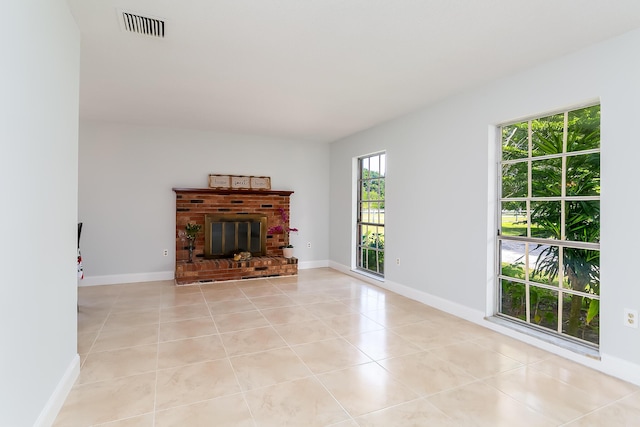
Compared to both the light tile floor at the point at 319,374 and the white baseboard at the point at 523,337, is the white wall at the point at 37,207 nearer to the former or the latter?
the light tile floor at the point at 319,374

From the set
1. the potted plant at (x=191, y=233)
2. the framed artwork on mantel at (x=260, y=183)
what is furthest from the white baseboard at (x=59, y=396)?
the framed artwork on mantel at (x=260, y=183)

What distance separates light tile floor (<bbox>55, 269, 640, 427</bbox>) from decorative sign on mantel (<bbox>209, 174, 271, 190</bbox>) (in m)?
2.43

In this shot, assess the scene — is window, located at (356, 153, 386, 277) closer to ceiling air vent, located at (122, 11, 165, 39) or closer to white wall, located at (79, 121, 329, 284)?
white wall, located at (79, 121, 329, 284)

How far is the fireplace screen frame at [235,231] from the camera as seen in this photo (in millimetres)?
5586

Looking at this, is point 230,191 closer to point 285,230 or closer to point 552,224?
point 285,230

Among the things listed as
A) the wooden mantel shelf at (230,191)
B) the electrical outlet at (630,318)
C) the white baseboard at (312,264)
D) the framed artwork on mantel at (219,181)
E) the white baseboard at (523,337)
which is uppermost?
the framed artwork on mantel at (219,181)

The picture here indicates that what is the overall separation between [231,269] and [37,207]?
3.86 meters

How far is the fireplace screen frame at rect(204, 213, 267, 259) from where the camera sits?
5586mm

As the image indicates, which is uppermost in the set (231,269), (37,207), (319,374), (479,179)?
(479,179)

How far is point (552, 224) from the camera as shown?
299cm

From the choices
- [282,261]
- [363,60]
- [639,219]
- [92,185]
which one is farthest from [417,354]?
[92,185]

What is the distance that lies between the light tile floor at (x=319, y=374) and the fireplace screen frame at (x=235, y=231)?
181cm

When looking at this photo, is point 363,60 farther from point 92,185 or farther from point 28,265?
point 92,185

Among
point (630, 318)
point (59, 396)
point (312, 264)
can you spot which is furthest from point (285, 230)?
point (630, 318)
